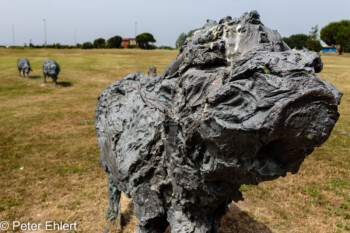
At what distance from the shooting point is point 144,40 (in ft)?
201

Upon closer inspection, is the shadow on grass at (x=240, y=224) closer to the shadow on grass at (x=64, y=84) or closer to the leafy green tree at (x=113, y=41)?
the shadow on grass at (x=64, y=84)

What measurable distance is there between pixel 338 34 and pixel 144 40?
38085 mm

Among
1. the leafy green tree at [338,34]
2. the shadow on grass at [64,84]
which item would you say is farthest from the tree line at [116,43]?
the shadow on grass at [64,84]

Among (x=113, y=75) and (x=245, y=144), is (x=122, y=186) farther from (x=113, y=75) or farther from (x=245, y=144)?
(x=113, y=75)

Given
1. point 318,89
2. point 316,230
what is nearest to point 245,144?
point 318,89

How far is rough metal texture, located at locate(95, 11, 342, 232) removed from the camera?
1.46m

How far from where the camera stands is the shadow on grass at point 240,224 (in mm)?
4684

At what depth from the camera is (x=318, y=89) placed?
4.62 ft

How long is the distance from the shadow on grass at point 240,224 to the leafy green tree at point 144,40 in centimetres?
5956

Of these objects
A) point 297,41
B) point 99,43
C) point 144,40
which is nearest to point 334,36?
point 297,41

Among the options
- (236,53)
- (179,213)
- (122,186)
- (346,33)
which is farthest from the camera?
(346,33)

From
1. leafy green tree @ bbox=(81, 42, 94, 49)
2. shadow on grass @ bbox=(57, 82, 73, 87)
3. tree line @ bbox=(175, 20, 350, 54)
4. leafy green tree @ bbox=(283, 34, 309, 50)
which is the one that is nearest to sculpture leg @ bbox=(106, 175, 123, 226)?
shadow on grass @ bbox=(57, 82, 73, 87)

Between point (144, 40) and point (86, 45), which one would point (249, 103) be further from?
point (144, 40)

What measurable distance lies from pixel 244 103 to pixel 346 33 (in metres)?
53.7
